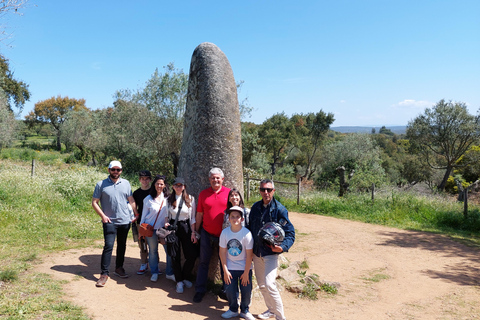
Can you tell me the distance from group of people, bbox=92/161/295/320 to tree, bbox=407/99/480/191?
25.0 metres

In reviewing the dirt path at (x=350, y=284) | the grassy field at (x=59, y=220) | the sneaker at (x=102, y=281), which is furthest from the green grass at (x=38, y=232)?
the sneaker at (x=102, y=281)

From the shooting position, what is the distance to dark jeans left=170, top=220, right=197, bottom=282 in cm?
483

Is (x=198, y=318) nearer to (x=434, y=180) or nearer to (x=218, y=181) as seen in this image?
(x=218, y=181)

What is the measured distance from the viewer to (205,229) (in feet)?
15.1

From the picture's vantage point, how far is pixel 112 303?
4.26 metres

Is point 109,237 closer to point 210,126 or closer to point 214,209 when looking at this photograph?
point 214,209

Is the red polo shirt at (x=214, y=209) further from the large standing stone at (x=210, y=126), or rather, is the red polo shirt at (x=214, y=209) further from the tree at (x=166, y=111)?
the tree at (x=166, y=111)

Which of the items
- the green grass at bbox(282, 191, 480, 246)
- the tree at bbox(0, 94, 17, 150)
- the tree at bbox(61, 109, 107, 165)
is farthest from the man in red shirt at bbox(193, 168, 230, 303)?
the tree at bbox(0, 94, 17, 150)

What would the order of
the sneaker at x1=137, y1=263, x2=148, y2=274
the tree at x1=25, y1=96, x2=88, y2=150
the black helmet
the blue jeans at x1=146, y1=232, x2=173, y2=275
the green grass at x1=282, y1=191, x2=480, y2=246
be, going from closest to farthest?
the black helmet
the blue jeans at x1=146, y1=232, x2=173, y2=275
the sneaker at x1=137, y1=263, x2=148, y2=274
the green grass at x1=282, y1=191, x2=480, y2=246
the tree at x1=25, y1=96, x2=88, y2=150

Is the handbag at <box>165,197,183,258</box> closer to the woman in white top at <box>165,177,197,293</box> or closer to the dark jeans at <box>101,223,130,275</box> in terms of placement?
the woman in white top at <box>165,177,197,293</box>

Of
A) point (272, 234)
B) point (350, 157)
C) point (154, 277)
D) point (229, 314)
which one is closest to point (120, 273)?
point (154, 277)

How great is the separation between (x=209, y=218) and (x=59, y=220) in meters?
5.94

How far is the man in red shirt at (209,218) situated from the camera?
4.48m

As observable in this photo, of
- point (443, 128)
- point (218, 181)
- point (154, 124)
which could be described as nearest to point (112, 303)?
point (218, 181)
